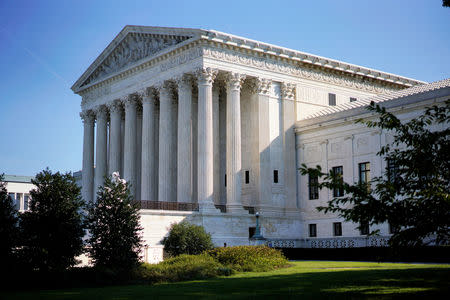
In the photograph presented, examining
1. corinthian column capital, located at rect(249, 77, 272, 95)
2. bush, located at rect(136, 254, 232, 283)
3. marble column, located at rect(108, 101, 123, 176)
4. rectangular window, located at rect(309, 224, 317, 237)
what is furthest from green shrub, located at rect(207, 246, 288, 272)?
marble column, located at rect(108, 101, 123, 176)

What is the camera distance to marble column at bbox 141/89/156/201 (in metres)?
60.3

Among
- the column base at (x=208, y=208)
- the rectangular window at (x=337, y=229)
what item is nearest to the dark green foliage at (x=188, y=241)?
the column base at (x=208, y=208)

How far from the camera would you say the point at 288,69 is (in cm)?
6094

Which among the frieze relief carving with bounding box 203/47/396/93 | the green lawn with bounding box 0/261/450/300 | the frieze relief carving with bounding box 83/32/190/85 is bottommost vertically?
the green lawn with bounding box 0/261/450/300

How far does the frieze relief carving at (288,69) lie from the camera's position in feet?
184

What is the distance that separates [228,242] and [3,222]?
22359 millimetres

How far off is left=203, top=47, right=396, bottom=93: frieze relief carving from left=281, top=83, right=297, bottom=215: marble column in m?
1.89

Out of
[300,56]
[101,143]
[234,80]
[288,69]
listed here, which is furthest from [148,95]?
[300,56]

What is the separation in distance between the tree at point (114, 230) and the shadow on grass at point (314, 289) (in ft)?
16.7

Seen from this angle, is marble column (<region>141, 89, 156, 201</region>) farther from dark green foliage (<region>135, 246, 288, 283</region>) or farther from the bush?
the bush

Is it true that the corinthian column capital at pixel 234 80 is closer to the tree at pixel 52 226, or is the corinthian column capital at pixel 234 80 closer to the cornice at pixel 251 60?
the cornice at pixel 251 60

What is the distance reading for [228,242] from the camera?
52.6 meters

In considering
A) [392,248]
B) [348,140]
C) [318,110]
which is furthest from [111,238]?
[318,110]

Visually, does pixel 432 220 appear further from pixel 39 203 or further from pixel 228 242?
pixel 228 242
